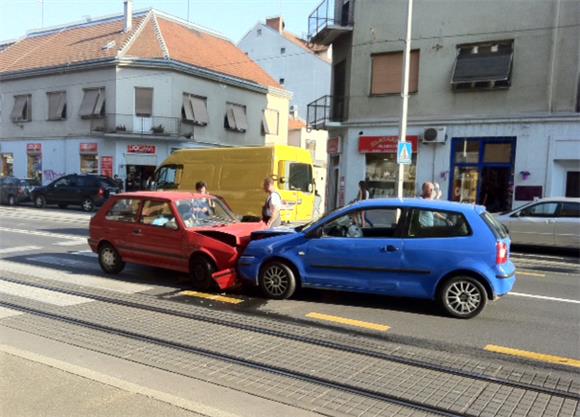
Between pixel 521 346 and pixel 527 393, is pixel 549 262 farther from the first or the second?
pixel 527 393

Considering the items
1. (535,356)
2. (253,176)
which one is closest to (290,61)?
(253,176)

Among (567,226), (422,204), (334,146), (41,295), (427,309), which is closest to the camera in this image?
(422,204)

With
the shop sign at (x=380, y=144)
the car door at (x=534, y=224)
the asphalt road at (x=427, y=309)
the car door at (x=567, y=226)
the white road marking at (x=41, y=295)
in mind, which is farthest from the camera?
the shop sign at (x=380, y=144)

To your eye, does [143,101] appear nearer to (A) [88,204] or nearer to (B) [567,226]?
(A) [88,204]

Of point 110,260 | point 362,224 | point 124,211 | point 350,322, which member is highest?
point 362,224

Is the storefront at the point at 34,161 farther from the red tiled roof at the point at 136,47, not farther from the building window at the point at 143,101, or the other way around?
the building window at the point at 143,101

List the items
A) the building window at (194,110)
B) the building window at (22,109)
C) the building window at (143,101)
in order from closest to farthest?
the building window at (143,101) < the building window at (194,110) < the building window at (22,109)

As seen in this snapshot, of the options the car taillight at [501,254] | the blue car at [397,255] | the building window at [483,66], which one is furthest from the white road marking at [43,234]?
the building window at [483,66]

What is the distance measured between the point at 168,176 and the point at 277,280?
29.5 ft

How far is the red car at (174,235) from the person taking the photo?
791 cm

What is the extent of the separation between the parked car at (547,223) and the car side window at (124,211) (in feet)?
31.8

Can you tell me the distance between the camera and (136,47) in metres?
30.8

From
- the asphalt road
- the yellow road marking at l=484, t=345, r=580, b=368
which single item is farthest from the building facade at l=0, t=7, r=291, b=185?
the yellow road marking at l=484, t=345, r=580, b=368

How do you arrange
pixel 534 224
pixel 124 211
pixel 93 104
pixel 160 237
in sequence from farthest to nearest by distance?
pixel 93 104, pixel 534 224, pixel 124 211, pixel 160 237
